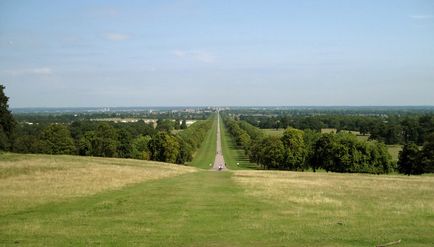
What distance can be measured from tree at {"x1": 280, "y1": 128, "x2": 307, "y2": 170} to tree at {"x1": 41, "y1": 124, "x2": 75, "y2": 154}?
48.2m

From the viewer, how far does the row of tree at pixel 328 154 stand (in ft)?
262

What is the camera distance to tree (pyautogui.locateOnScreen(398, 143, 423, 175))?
275 ft

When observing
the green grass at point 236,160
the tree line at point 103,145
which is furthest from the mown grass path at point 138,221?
the tree line at point 103,145

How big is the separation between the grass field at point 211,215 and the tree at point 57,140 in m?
66.9

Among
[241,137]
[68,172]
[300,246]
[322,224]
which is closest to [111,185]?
[68,172]

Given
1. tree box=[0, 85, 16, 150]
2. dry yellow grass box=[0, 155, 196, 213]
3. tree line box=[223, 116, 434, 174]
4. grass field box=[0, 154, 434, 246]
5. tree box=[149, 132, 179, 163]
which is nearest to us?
grass field box=[0, 154, 434, 246]

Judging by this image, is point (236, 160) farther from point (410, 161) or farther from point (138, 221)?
point (138, 221)

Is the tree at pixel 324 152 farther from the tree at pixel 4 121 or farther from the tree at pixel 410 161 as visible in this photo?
the tree at pixel 4 121

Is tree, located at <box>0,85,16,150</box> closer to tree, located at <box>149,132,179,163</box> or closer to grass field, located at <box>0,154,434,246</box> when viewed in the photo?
grass field, located at <box>0,154,434,246</box>

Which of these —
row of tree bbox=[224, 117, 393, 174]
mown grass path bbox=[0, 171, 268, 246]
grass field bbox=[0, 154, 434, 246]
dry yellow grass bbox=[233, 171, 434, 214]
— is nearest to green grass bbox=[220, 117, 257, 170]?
row of tree bbox=[224, 117, 393, 174]

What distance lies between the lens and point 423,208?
24.8 metres

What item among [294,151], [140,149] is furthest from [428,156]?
[140,149]

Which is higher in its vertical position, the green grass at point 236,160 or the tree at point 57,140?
the tree at point 57,140

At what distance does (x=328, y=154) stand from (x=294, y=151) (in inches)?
298
